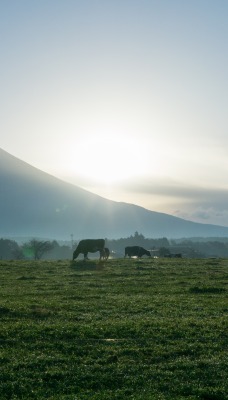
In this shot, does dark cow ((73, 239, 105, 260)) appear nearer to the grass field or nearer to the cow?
the cow

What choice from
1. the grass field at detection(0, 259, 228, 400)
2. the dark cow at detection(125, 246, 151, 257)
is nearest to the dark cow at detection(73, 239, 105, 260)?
the dark cow at detection(125, 246, 151, 257)

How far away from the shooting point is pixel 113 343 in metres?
13.8

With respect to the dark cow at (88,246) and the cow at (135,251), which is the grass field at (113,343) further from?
the cow at (135,251)

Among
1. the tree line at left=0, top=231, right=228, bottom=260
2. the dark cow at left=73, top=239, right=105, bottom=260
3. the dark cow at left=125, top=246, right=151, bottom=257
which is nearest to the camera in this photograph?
the dark cow at left=73, top=239, right=105, bottom=260

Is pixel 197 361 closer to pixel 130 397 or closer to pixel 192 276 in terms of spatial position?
pixel 130 397

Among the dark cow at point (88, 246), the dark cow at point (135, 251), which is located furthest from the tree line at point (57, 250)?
the dark cow at point (88, 246)

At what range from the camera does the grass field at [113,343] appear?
10.7 meters

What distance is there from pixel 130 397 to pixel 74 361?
2.47 m

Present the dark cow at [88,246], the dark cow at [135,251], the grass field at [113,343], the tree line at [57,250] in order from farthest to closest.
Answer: the tree line at [57,250]
the dark cow at [135,251]
the dark cow at [88,246]
the grass field at [113,343]

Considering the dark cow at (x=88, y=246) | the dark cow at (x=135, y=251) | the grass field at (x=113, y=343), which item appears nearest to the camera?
the grass field at (x=113, y=343)

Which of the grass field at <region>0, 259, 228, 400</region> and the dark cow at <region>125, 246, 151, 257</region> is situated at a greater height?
the dark cow at <region>125, 246, 151, 257</region>

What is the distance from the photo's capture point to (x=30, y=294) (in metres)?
22.8

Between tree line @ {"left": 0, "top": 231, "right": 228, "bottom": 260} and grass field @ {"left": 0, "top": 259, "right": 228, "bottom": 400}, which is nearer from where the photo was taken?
grass field @ {"left": 0, "top": 259, "right": 228, "bottom": 400}

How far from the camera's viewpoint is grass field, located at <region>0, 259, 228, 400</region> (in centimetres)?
1068
